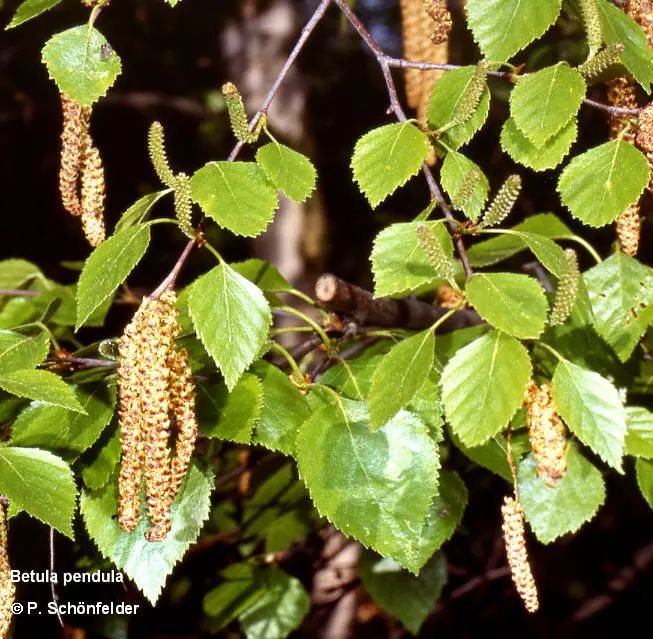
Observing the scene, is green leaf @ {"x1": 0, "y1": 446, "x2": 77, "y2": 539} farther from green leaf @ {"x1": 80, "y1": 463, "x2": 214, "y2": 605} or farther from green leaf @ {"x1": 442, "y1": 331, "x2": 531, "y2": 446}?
green leaf @ {"x1": 442, "y1": 331, "x2": 531, "y2": 446}

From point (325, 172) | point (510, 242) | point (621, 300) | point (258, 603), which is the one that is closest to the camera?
point (621, 300)

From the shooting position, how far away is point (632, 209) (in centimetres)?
99

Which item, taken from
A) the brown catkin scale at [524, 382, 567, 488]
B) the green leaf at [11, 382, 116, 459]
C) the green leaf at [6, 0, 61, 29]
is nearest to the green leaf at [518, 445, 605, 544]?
the brown catkin scale at [524, 382, 567, 488]

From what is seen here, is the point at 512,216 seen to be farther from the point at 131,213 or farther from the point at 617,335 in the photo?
the point at 131,213

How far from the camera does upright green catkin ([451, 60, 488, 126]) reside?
2.69 ft

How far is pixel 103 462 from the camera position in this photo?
0.85 meters

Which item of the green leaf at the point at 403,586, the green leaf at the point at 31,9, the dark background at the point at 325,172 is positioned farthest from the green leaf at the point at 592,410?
the dark background at the point at 325,172

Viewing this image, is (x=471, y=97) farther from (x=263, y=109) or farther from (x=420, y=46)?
(x=420, y=46)

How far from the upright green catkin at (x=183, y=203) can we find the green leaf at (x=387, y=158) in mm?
168

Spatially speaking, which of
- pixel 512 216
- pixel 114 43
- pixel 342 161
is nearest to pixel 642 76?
pixel 512 216

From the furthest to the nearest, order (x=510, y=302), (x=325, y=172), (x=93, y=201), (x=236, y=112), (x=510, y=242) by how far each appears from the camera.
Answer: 1. (x=325, y=172)
2. (x=510, y=242)
3. (x=93, y=201)
4. (x=236, y=112)
5. (x=510, y=302)

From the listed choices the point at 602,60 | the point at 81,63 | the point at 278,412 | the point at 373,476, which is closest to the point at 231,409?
the point at 278,412

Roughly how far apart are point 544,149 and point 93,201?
49 cm

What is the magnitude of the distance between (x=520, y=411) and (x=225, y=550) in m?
0.79
